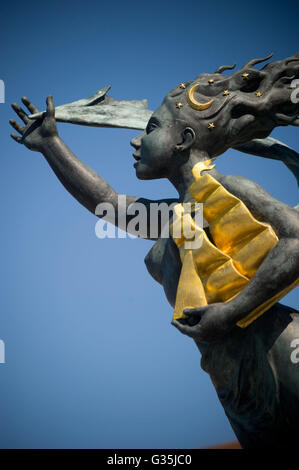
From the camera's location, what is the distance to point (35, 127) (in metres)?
3.84

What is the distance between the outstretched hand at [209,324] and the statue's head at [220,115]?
1.11 metres

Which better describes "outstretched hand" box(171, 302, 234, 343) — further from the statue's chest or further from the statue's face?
the statue's face

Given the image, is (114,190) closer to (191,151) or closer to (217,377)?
(191,151)

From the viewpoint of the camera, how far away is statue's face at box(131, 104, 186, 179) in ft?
11.4

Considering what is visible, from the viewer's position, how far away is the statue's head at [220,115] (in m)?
3.45

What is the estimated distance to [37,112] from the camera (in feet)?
12.7

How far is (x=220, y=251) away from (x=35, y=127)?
1.74 meters

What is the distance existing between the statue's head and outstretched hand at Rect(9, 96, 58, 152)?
70 cm

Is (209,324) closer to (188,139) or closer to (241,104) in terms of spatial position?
(188,139)

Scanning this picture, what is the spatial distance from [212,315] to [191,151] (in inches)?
47.5

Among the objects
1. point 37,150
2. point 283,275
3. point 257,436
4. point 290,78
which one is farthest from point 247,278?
point 37,150

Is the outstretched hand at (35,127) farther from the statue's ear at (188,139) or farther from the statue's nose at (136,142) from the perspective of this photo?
the statue's ear at (188,139)

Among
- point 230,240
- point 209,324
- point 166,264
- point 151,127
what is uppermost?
point 151,127

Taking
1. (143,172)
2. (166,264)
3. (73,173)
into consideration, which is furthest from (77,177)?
(166,264)
